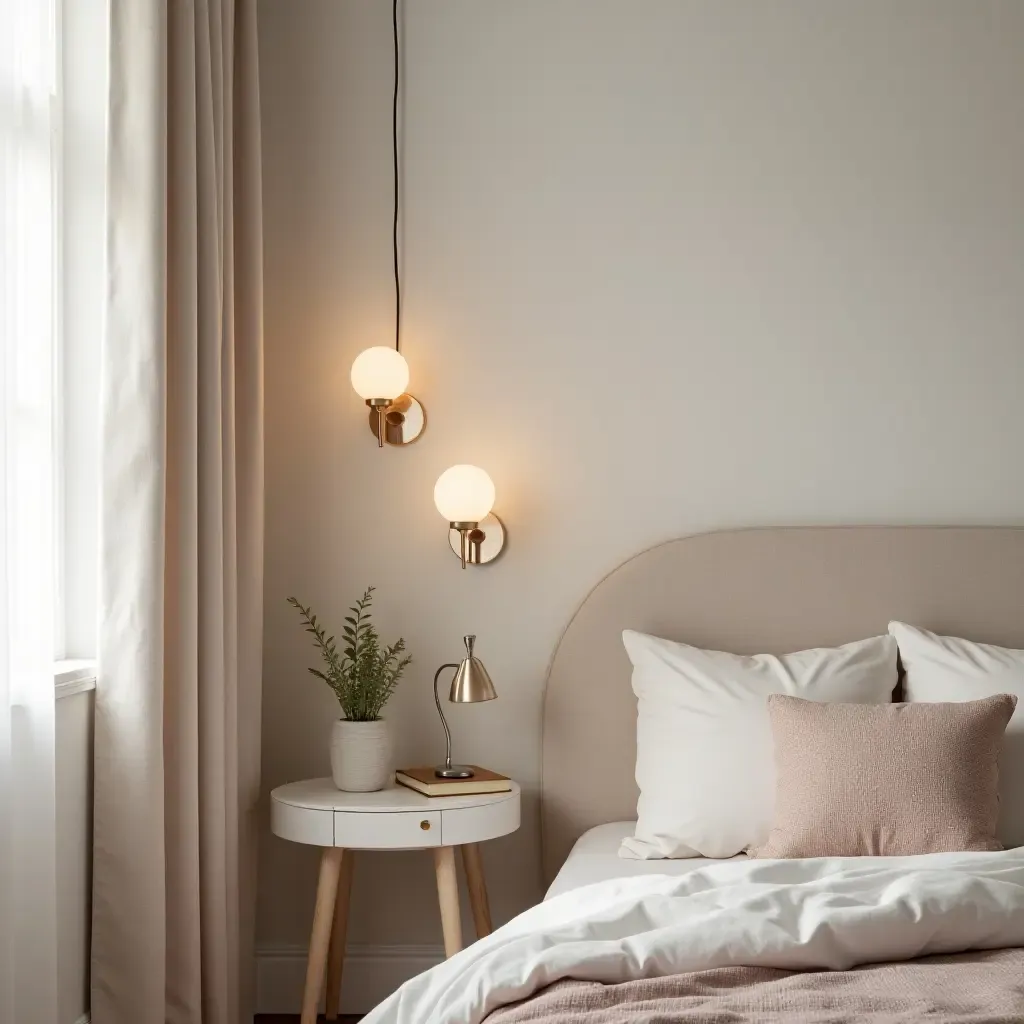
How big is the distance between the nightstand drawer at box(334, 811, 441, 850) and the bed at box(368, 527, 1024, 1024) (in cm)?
34

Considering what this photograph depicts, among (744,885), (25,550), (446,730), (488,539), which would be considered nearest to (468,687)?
(446,730)

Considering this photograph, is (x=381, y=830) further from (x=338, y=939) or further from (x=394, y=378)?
(x=394, y=378)

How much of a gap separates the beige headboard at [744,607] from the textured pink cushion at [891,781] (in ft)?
1.62

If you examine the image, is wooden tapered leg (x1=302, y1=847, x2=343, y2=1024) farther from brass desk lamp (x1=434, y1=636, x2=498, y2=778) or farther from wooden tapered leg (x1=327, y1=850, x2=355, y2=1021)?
brass desk lamp (x1=434, y1=636, x2=498, y2=778)

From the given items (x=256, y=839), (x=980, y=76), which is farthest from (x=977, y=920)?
(x=980, y=76)

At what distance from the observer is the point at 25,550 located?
1935 mm

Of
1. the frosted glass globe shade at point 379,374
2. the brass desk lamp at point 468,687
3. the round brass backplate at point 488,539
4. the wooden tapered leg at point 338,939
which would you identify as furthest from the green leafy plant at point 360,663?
the frosted glass globe shade at point 379,374

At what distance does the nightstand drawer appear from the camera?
99.4 inches

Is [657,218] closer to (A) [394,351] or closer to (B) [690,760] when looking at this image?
(A) [394,351]

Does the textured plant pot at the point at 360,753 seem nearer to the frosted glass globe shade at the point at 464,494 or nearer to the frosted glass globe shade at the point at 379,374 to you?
the frosted glass globe shade at the point at 464,494

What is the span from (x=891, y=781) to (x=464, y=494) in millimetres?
1179

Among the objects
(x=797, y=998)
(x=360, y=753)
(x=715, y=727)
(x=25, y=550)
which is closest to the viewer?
(x=797, y=998)

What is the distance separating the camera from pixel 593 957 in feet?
5.21

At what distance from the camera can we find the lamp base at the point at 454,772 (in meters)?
2.74
